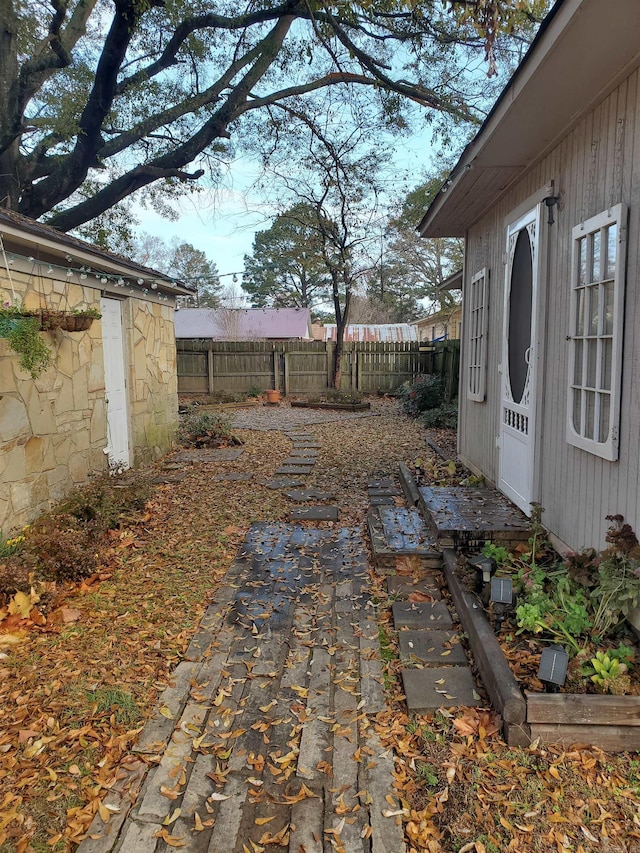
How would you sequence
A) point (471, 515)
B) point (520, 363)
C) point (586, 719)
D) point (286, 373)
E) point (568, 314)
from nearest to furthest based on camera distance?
1. point (586, 719)
2. point (568, 314)
3. point (471, 515)
4. point (520, 363)
5. point (286, 373)

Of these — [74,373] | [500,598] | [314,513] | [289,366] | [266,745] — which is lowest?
[266,745]

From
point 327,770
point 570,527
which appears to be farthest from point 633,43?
point 327,770

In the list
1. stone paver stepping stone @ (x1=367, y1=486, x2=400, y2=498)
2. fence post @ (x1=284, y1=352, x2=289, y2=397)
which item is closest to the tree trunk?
stone paver stepping stone @ (x1=367, y1=486, x2=400, y2=498)

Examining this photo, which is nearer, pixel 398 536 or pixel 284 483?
pixel 398 536

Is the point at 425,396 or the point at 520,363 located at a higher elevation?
the point at 520,363

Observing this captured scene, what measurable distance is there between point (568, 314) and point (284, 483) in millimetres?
3800

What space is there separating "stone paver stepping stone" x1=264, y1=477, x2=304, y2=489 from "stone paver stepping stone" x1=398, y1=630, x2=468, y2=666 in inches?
131

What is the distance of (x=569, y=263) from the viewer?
132 inches

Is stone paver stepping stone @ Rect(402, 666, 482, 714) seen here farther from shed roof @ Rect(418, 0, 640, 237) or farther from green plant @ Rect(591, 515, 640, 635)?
shed roof @ Rect(418, 0, 640, 237)

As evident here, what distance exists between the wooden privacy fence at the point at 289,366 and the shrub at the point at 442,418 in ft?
18.5

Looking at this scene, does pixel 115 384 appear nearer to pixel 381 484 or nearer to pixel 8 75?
pixel 381 484

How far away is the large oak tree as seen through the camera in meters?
7.77

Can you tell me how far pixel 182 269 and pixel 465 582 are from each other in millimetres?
38164

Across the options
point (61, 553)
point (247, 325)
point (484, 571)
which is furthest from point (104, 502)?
point (247, 325)
